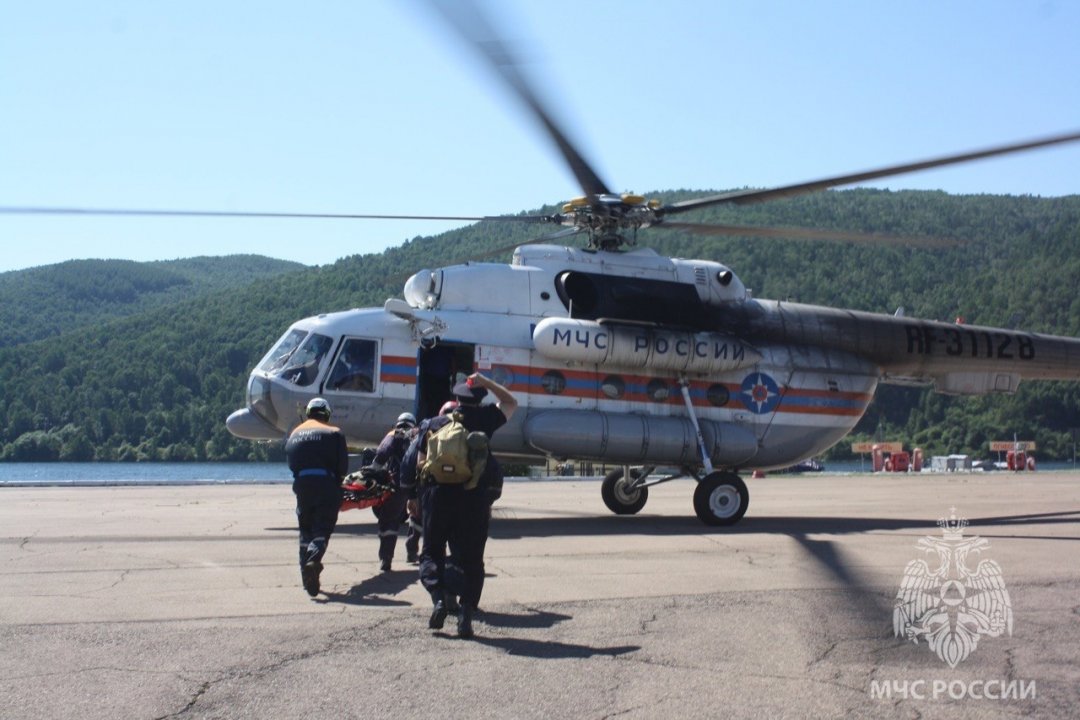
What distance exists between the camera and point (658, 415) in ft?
49.5

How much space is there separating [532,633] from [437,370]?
26.2 feet

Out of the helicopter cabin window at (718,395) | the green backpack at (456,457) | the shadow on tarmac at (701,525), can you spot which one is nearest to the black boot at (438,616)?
the green backpack at (456,457)

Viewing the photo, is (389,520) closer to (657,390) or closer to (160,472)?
(657,390)

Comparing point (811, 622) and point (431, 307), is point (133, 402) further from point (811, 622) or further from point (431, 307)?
point (811, 622)

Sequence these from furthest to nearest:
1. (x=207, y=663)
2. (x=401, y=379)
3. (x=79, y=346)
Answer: (x=79, y=346) < (x=401, y=379) < (x=207, y=663)

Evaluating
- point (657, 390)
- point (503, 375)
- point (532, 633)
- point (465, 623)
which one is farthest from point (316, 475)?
point (657, 390)

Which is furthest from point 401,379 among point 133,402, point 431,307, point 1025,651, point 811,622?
point 133,402

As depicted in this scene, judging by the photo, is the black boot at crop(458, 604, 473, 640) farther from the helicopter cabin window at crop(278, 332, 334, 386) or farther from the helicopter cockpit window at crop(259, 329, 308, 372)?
the helicopter cockpit window at crop(259, 329, 308, 372)

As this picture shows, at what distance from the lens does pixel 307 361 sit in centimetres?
1412

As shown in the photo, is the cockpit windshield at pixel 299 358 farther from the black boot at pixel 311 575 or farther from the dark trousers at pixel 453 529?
the dark trousers at pixel 453 529

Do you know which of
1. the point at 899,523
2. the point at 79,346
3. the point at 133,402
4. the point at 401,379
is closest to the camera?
the point at 401,379

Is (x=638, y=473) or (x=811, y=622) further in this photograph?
(x=638, y=473)

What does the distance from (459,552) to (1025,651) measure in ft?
11.6

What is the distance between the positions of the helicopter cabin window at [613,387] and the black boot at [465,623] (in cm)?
818
